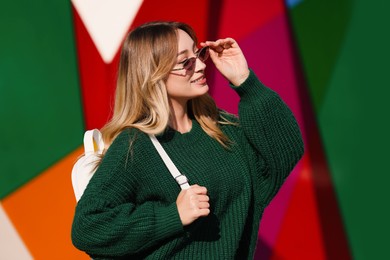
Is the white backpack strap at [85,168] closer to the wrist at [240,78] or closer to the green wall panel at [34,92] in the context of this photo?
the wrist at [240,78]

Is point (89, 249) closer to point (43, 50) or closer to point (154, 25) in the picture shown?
point (154, 25)

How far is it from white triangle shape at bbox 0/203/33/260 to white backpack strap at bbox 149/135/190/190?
1.08 meters

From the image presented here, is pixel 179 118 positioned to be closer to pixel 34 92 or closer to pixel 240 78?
pixel 240 78

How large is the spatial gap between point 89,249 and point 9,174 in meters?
1.00

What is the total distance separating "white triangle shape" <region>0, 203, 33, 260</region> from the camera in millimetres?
2648

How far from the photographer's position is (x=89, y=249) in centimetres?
175

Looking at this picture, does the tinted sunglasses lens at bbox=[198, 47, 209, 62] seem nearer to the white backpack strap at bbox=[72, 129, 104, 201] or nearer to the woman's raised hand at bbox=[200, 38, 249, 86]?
the woman's raised hand at bbox=[200, 38, 249, 86]

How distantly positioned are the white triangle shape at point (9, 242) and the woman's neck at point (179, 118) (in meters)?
1.04

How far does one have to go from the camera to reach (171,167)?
71.1 inches

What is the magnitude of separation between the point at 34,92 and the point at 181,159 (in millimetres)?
996

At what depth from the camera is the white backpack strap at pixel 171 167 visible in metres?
1.77

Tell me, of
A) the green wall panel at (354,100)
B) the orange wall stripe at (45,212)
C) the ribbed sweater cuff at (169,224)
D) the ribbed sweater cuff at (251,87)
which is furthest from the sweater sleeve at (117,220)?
the green wall panel at (354,100)

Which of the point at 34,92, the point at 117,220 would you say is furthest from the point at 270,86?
the point at 117,220

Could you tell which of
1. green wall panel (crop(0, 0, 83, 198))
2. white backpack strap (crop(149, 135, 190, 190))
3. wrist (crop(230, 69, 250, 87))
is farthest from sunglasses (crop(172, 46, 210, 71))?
green wall panel (crop(0, 0, 83, 198))
